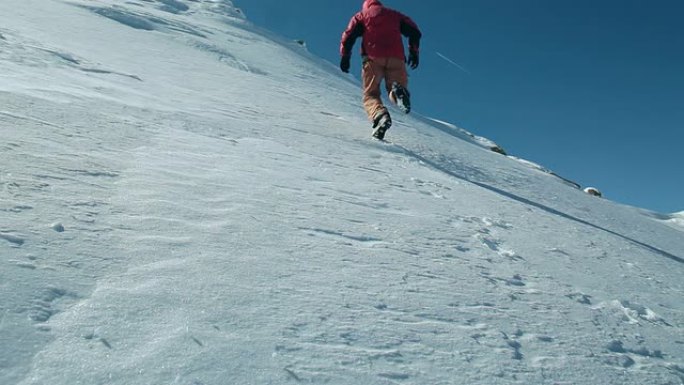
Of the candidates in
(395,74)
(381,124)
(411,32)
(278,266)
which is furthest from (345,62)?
(278,266)

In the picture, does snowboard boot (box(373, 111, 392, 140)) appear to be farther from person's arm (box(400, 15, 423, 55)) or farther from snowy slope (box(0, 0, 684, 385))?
person's arm (box(400, 15, 423, 55))

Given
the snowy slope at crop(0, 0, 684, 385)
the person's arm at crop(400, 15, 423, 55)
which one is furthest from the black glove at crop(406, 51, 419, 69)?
the snowy slope at crop(0, 0, 684, 385)

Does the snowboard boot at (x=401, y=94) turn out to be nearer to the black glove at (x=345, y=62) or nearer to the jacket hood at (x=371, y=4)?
the black glove at (x=345, y=62)

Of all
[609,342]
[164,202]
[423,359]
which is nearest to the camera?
[423,359]

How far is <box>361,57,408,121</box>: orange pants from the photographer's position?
659cm

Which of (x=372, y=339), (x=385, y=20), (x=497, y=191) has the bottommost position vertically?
(x=372, y=339)

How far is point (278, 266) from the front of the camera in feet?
7.40

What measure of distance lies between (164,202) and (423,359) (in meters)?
1.60

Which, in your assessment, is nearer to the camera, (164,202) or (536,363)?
(536,363)

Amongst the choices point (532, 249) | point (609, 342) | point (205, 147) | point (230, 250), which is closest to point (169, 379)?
point (230, 250)

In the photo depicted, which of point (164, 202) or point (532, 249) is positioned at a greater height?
point (532, 249)

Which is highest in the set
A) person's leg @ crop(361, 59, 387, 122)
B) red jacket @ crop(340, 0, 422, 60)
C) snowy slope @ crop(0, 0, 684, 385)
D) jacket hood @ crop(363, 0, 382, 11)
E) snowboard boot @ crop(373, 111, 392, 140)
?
jacket hood @ crop(363, 0, 382, 11)

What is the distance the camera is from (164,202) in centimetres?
273

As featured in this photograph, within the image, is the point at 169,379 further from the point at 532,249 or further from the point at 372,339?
the point at 532,249
